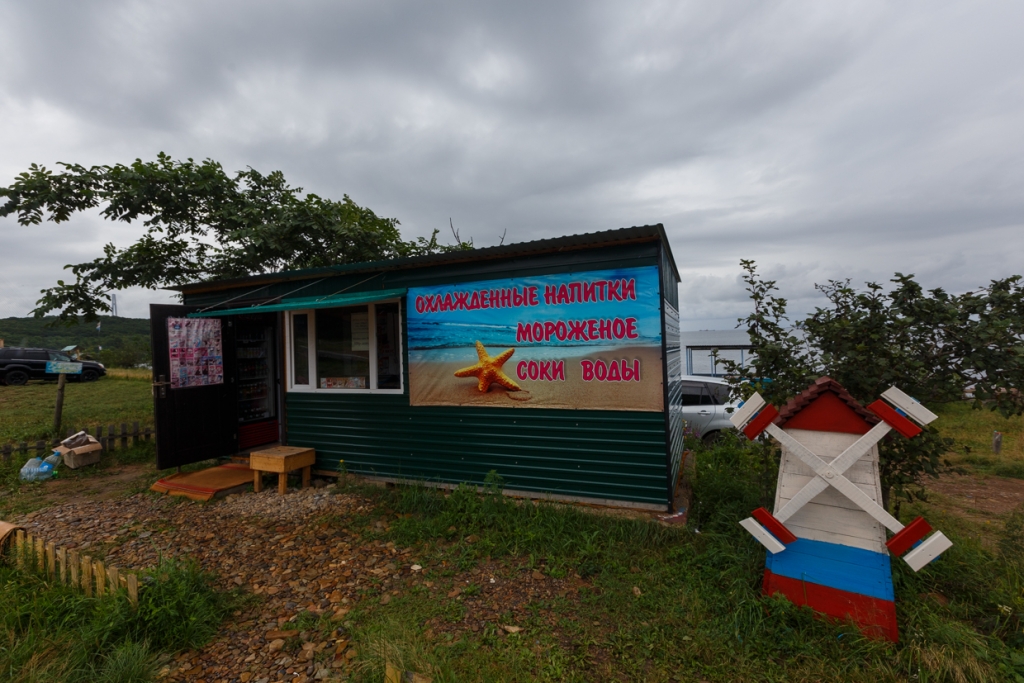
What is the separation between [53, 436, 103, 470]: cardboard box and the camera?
7430 mm

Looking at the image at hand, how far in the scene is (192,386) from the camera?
6.61 metres

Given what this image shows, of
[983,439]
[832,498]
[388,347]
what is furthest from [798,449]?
[983,439]

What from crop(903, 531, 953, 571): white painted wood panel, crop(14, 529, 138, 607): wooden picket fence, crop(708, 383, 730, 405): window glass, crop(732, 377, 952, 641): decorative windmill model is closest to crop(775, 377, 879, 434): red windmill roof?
crop(732, 377, 952, 641): decorative windmill model

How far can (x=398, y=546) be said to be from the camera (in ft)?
14.7

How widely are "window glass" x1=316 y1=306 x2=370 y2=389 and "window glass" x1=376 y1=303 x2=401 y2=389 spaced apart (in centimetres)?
20

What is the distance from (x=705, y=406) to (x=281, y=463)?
21.2 feet

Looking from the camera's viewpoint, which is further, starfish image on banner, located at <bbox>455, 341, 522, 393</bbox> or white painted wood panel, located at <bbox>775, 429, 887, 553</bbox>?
starfish image on banner, located at <bbox>455, 341, 522, 393</bbox>

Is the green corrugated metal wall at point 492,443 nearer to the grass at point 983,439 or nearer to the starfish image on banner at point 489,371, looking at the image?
the starfish image on banner at point 489,371

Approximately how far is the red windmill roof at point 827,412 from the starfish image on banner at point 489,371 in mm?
2704

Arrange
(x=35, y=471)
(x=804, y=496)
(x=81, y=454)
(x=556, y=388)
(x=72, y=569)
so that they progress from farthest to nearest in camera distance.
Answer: (x=81, y=454)
(x=35, y=471)
(x=556, y=388)
(x=72, y=569)
(x=804, y=496)

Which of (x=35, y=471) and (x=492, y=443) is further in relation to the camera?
(x=35, y=471)

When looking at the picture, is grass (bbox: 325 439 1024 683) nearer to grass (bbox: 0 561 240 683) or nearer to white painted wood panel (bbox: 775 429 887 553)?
white painted wood panel (bbox: 775 429 887 553)

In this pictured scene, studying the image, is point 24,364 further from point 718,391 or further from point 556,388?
point 718,391

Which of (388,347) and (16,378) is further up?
(388,347)
